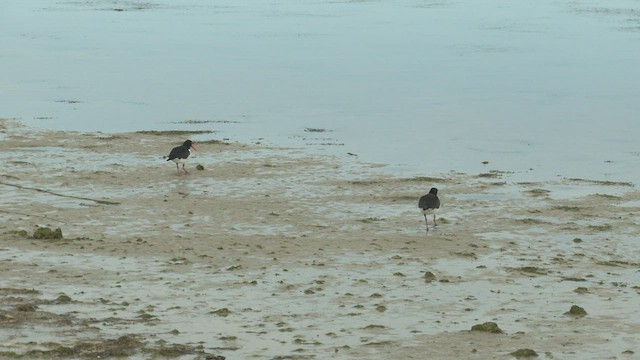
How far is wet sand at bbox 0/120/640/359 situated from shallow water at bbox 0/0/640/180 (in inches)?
93.1

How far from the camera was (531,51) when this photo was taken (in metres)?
39.8

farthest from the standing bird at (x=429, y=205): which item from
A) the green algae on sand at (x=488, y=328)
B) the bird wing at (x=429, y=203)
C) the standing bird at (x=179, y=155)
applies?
the green algae on sand at (x=488, y=328)

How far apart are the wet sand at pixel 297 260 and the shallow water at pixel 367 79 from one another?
237 cm

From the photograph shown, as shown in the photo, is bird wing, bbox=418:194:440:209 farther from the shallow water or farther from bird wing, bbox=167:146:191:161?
bird wing, bbox=167:146:191:161

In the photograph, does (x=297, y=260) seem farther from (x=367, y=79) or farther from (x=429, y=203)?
(x=367, y=79)

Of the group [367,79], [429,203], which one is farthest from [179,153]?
[367,79]

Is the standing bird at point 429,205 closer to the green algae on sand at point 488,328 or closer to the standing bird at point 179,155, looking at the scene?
the standing bird at point 179,155

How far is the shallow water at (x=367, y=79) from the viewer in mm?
25609

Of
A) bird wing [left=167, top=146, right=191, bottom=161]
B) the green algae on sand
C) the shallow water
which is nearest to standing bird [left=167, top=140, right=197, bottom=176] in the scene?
bird wing [left=167, top=146, right=191, bottom=161]

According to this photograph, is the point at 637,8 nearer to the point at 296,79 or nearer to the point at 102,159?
the point at 296,79

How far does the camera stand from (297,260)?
16234 millimetres

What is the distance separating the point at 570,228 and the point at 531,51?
22.1 m

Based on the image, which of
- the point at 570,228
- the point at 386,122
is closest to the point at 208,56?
the point at 386,122

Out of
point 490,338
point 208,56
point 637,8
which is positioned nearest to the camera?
point 490,338
